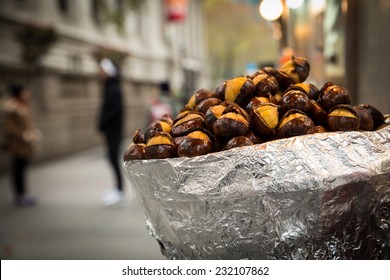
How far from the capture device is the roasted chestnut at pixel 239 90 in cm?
117

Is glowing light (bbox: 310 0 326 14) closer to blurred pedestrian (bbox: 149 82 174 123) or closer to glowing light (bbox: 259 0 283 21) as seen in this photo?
glowing light (bbox: 259 0 283 21)

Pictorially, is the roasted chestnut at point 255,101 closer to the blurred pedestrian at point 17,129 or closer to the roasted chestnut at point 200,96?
the roasted chestnut at point 200,96

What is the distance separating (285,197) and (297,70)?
406 mm

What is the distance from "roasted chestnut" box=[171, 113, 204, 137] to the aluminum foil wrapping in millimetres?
86

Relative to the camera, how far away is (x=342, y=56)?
138 inches

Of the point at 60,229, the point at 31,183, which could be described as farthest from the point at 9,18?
the point at 60,229

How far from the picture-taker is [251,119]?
109 centimetres

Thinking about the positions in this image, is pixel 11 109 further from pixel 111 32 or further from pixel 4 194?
pixel 111 32

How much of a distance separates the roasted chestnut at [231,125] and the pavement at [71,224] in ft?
4.59

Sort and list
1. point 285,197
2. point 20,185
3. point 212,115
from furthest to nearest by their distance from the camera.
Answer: point 20,185
point 212,115
point 285,197

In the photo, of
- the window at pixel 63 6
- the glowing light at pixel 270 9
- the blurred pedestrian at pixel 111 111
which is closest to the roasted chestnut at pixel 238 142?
the blurred pedestrian at pixel 111 111

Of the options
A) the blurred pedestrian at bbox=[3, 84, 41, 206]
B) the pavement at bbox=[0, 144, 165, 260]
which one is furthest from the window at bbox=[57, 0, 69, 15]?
the blurred pedestrian at bbox=[3, 84, 41, 206]

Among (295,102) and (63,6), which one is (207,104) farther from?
(63,6)

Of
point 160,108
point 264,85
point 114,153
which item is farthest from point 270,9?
point 264,85
